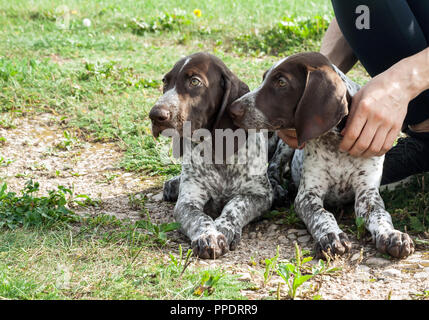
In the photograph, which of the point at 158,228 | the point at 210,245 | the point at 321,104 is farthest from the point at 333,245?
the point at 158,228

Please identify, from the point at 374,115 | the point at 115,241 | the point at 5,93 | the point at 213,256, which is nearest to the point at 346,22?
the point at 374,115

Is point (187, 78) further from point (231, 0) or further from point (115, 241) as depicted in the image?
point (231, 0)

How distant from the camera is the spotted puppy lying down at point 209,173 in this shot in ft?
11.7

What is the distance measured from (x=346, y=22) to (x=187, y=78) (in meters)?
1.27

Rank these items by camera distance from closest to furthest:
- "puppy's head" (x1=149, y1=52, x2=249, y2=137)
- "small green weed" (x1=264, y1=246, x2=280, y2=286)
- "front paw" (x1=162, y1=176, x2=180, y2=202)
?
1. "small green weed" (x1=264, y1=246, x2=280, y2=286)
2. "puppy's head" (x1=149, y1=52, x2=249, y2=137)
3. "front paw" (x1=162, y1=176, x2=180, y2=202)

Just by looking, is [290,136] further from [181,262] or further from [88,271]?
[88,271]

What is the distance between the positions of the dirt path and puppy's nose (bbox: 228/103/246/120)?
0.82 metres

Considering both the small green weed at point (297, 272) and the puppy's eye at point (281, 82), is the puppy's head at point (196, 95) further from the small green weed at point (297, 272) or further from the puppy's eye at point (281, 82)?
the small green weed at point (297, 272)

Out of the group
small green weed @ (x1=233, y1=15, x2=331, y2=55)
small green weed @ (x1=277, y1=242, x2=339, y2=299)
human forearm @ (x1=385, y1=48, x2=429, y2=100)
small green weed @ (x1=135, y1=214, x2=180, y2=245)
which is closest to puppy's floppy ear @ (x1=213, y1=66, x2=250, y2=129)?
small green weed @ (x1=135, y1=214, x2=180, y2=245)

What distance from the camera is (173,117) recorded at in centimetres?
360

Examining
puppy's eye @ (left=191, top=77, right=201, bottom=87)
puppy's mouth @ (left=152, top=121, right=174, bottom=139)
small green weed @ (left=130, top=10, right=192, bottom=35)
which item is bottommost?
puppy's mouth @ (left=152, top=121, right=174, bottom=139)

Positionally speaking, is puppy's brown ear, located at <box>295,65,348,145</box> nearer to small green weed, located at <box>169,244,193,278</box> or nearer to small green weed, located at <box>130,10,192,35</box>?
small green weed, located at <box>169,244,193,278</box>

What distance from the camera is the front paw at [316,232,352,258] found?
325 centimetres

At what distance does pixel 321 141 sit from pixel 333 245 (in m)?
0.86
